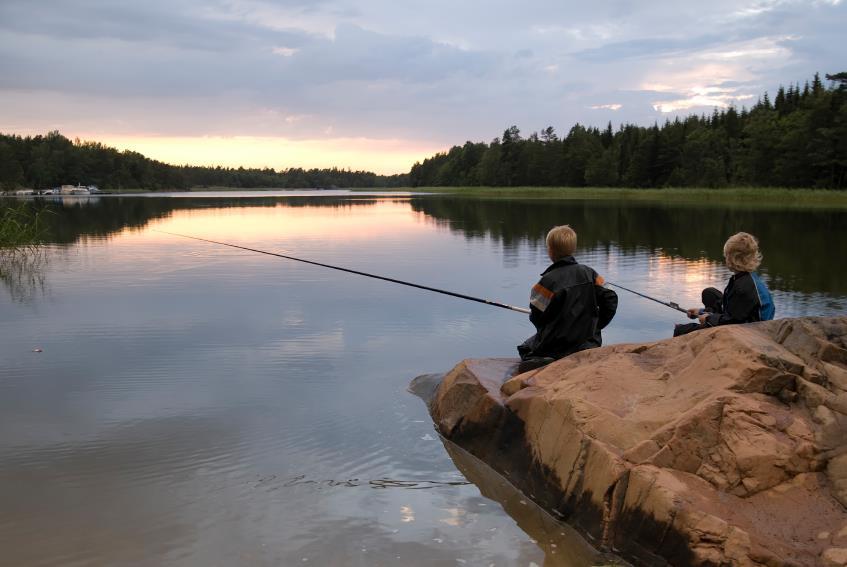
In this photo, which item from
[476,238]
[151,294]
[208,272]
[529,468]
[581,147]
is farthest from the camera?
[581,147]

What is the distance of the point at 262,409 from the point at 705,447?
14.3 ft

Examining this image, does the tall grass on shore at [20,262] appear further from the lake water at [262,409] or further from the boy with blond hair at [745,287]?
the boy with blond hair at [745,287]

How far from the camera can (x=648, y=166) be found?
97.5 metres

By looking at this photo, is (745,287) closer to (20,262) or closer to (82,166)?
(20,262)

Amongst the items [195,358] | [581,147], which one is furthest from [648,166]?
[195,358]

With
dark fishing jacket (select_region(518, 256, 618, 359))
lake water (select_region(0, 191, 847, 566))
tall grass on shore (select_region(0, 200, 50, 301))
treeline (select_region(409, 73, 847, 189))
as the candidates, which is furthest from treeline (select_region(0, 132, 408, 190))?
dark fishing jacket (select_region(518, 256, 618, 359))

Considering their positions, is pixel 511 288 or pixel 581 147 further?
pixel 581 147

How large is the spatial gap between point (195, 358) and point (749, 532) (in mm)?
7031

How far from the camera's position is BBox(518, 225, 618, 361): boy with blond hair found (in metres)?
5.87

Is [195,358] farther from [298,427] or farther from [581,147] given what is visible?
[581,147]

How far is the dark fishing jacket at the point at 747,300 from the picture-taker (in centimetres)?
536

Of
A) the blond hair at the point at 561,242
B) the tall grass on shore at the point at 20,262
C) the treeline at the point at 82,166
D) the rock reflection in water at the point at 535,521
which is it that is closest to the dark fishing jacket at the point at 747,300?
the blond hair at the point at 561,242

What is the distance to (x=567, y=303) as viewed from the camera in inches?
235

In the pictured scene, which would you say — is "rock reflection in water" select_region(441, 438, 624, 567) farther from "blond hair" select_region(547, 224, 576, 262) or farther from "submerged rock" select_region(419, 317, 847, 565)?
"blond hair" select_region(547, 224, 576, 262)
